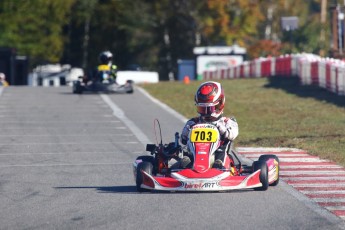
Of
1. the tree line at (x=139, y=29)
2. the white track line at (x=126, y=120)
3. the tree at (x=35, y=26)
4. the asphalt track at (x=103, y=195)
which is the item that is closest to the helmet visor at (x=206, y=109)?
the asphalt track at (x=103, y=195)

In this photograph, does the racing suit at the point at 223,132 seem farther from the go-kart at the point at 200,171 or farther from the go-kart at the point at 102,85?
the go-kart at the point at 102,85

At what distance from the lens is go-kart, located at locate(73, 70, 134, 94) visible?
35.2 metres

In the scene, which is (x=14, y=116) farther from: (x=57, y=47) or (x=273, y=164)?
(x=57, y=47)

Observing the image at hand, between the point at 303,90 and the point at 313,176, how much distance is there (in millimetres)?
19524

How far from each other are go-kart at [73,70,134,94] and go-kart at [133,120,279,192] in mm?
21079

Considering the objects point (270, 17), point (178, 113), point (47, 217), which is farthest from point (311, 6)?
point (47, 217)

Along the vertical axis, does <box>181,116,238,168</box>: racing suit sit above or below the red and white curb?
above

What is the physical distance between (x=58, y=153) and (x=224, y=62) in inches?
1642

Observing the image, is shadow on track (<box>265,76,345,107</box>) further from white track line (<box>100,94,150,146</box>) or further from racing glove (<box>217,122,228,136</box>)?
racing glove (<box>217,122,228,136</box>)

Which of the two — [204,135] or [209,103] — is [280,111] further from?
[204,135]

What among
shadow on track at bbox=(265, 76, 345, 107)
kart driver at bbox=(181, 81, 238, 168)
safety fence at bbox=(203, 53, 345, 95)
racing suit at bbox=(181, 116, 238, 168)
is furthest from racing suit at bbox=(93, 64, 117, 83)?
racing suit at bbox=(181, 116, 238, 168)

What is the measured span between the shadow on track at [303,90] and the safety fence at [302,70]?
0.52ft

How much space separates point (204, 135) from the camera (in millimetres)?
13789

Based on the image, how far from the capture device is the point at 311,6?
11625 centimetres
